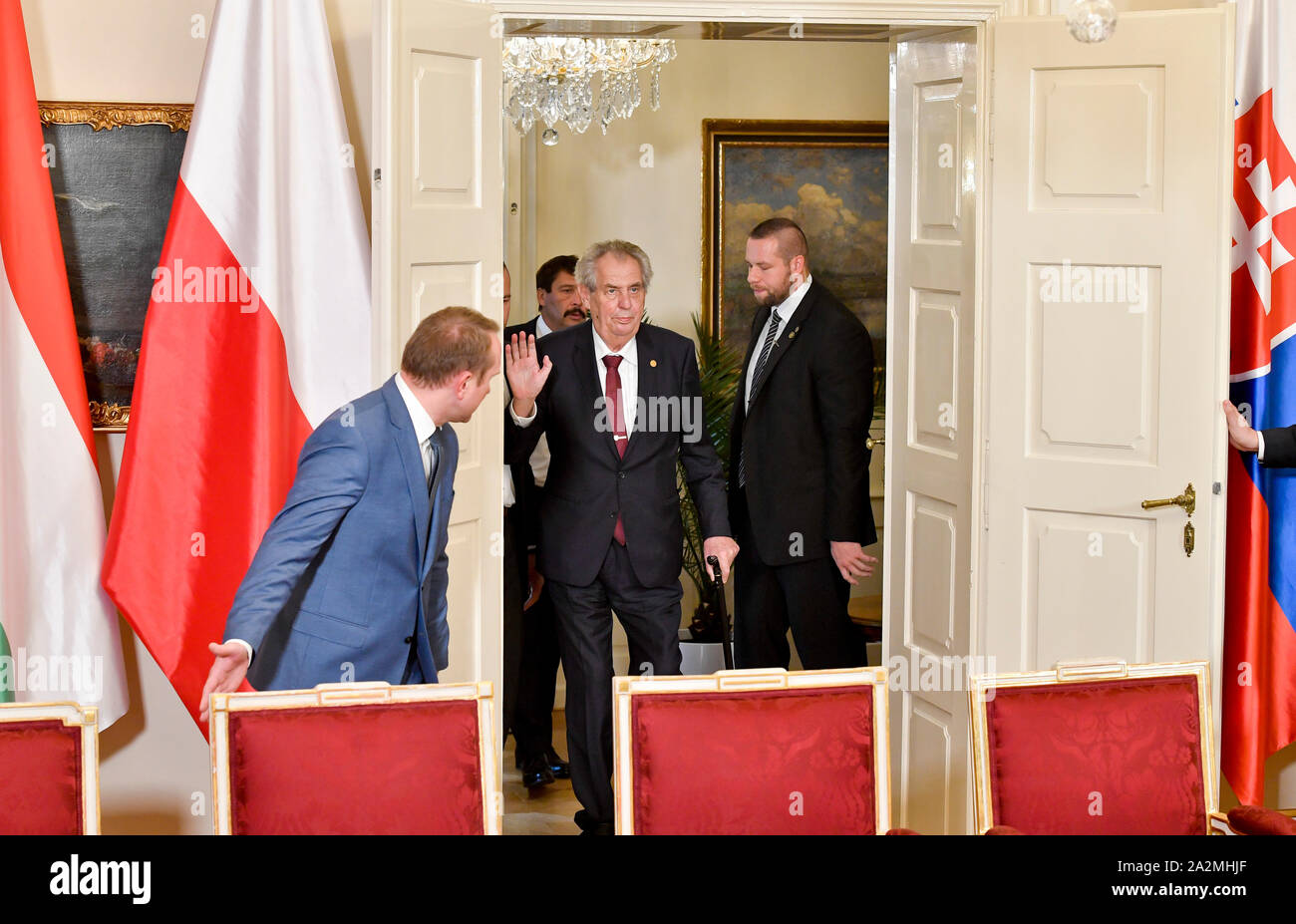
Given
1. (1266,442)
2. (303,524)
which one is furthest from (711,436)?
(303,524)

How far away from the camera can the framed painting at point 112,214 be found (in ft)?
12.9

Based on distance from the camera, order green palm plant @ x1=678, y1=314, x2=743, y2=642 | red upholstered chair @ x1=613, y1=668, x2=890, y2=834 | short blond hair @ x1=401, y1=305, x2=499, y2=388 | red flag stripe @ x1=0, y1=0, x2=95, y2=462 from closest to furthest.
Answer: red upholstered chair @ x1=613, y1=668, x2=890, y2=834
short blond hair @ x1=401, y1=305, x2=499, y2=388
red flag stripe @ x1=0, y1=0, x2=95, y2=462
green palm plant @ x1=678, y1=314, x2=743, y2=642

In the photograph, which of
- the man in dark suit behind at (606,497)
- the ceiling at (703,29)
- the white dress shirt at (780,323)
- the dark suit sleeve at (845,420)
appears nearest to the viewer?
the ceiling at (703,29)

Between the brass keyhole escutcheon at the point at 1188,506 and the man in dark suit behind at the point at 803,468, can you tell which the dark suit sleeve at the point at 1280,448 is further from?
the man in dark suit behind at the point at 803,468

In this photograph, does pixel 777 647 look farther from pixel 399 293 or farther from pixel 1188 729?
pixel 1188 729

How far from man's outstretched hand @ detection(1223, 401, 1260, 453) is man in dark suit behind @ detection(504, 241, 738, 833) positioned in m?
1.52

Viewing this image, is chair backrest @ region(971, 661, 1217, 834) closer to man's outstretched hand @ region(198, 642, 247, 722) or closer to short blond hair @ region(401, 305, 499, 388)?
short blond hair @ region(401, 305, 499, 388)

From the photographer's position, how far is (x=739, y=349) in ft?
22.3

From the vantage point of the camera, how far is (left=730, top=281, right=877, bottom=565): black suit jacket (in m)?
4.66

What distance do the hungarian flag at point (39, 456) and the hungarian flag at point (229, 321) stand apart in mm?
124

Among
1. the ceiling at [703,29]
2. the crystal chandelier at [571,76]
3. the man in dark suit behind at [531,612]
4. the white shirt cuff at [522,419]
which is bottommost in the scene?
the man in dark suit behind at [531,612]

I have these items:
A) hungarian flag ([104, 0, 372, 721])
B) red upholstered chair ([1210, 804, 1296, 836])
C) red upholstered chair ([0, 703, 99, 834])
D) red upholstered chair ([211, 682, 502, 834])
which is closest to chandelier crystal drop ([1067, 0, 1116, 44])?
red upholstered chair ([1210, 804, 1296, 836])

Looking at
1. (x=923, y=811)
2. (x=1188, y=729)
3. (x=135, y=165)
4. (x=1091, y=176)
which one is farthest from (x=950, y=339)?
(x=135, y=165)

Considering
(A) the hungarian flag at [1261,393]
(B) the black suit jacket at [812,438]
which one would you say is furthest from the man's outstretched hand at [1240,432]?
(B) the black suit jacket at [812,438]
